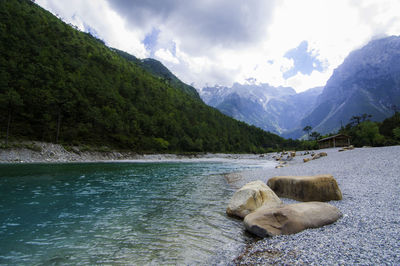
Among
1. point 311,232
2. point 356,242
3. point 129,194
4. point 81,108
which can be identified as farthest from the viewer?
point 81,108

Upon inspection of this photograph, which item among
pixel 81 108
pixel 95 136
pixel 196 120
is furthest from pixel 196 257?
pixel 196 120

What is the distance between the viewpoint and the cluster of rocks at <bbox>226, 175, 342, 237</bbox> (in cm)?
688

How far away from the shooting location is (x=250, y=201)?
A: 9477 millimetres

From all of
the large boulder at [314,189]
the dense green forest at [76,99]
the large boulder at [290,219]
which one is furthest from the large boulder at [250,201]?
the dense green forest at [76,99]

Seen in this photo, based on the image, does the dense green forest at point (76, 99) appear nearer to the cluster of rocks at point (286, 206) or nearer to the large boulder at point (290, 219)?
the cluster of rocks at point (286, 206)

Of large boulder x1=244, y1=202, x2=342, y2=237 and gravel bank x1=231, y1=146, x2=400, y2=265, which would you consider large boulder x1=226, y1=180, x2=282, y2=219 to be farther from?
gravel bank x1=231, y1=146, x2=400, y2=265

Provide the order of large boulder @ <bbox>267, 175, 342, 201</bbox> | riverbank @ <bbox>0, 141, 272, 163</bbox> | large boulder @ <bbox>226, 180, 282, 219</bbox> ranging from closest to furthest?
1. large boulder @ <bbox>226, 180, 282, 219</bbox>
2. large boulder @ <bbox>267, 175, 342, 201</bbox>
3. riverbank @ <bbox>0, 141, 272, 163</bbox>

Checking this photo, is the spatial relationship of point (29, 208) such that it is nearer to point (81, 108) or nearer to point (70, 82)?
point (81, 108)

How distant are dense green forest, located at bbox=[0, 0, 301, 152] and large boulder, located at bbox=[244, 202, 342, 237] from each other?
60415mm

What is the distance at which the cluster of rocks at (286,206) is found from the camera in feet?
22.6

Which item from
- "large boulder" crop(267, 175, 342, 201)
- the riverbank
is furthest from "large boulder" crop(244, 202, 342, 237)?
the riverbank

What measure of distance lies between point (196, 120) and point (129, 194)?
449 ft

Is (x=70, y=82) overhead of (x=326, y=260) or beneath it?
overhead

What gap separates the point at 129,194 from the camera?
14039 mm
